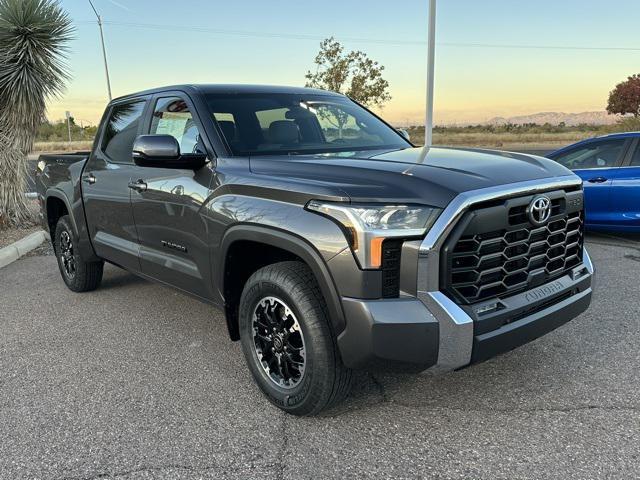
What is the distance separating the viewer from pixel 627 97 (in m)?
54.8

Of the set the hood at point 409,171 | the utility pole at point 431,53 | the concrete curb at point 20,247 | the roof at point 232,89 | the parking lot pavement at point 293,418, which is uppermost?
the utility pole at point 431,53

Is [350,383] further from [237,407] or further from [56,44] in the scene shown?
[56,44]

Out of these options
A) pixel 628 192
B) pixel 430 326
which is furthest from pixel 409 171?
pixel 628 192

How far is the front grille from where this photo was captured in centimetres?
253

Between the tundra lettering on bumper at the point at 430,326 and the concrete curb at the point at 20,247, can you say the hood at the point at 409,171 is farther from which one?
the concrete curb at the point at 20,247

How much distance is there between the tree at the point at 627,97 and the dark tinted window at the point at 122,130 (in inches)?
2339

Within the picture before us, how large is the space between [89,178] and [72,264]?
3.78 ft

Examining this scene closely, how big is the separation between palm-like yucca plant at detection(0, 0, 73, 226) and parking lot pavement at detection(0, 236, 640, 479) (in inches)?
221

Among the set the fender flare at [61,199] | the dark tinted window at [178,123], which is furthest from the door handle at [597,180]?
the fender flare at [61,199]

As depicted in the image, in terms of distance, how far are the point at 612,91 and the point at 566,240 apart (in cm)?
6295

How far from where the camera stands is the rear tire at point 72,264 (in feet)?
17.7

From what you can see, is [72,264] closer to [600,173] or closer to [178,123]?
[178,123]

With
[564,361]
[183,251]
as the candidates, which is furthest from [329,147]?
[564,361]

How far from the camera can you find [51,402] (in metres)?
3.31
